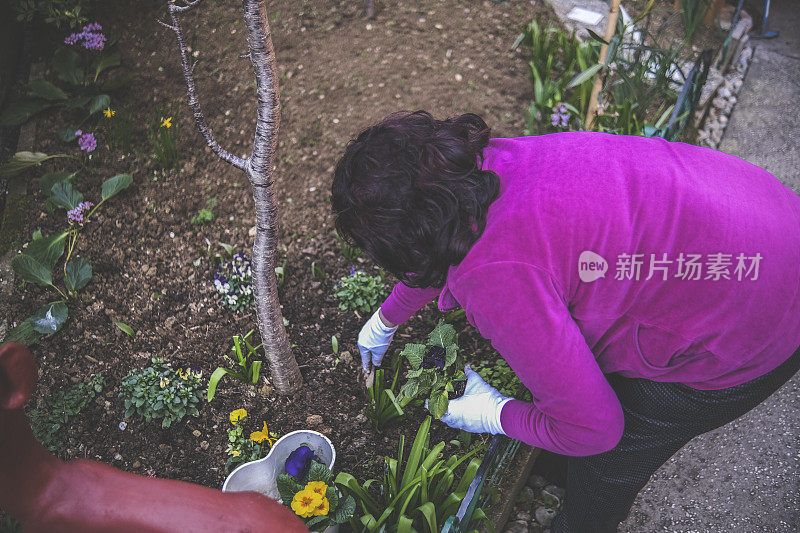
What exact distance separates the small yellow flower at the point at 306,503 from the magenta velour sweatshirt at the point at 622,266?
0.68 m

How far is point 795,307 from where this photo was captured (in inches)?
49.2

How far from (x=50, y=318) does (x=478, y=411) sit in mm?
1681

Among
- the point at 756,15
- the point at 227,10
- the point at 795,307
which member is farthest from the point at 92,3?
the point at 756,15

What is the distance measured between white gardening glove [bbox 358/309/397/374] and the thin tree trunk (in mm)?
254

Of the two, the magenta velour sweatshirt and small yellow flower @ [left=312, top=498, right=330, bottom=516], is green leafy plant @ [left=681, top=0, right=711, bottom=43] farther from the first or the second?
small yellow flower @ [left=312, top=498, right=330, bottom=516]

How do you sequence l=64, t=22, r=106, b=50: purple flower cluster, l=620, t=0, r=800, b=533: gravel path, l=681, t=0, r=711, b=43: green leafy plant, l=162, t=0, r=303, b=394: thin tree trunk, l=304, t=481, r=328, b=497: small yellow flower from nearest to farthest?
l=162, t=0, r=303, b=394: thin tree trunk
l=304, t=481, r=328, b=497: small yellow flower
l=620, t=0, r=800, b=533: gravel path
l=64, t=22, r=106, b=50: purple flower cluster
l=681, t=0, r=711, b=43: green leafy plant

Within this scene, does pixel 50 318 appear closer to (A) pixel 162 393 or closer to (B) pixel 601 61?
(A) pixel 162 393

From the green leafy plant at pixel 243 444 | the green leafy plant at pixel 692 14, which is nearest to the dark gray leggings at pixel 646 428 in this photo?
the green leafy plant at pixel 243 444

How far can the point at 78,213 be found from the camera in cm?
249

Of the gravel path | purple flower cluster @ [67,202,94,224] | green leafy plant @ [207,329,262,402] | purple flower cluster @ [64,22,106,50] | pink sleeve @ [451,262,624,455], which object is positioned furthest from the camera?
purple flower cluster @ [64,22,106,50]

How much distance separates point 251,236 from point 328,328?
587mm

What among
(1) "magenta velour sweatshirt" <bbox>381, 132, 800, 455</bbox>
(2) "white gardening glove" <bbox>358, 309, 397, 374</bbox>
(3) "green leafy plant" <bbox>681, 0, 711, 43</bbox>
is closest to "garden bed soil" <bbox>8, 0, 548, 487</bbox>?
(2) "white gardening glove" <bbox>358, 309, 397, 374</bbox>

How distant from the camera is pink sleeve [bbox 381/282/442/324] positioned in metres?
1.76

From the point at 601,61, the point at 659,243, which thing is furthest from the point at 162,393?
the point at 601,61
